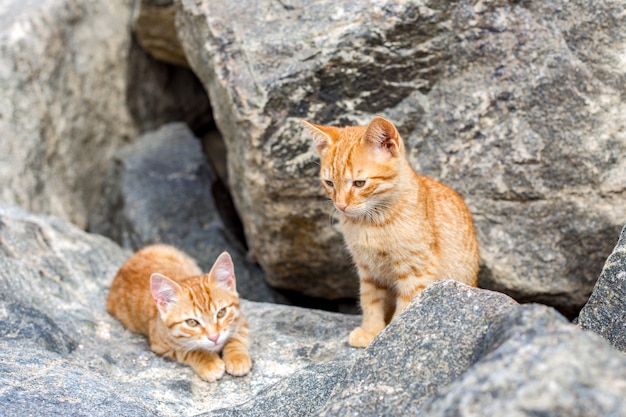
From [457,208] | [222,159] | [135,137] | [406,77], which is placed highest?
[406,77]

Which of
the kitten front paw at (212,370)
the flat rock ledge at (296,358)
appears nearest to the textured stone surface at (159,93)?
the flat rock ledge at (296,358)

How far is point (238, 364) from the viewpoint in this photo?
3.83 meters

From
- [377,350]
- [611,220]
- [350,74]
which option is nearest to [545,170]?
[611,220]

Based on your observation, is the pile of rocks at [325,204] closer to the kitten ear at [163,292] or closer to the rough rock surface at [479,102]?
the rough rock surface at [479,102]

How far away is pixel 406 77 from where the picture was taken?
4.64 meters

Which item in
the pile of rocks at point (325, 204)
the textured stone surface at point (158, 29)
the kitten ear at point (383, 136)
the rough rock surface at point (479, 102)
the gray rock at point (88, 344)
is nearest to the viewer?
the pile of rocks at point (325, 204)

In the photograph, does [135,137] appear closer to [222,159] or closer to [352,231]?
[222,159]

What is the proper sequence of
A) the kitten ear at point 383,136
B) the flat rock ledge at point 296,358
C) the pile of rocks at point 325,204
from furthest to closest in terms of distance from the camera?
1. the kitten ear at point 383,136
2. the pile of rocks at point 325,204
3. the flat rock ledge at point 296,358

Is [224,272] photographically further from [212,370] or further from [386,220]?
[386,220]

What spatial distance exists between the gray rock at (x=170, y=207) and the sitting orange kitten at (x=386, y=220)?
6.50 feet

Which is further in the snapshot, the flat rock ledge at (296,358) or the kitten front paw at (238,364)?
the kitten front paw at (238,364)

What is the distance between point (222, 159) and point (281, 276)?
9.54 ft

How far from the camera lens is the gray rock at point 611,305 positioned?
3363 mm

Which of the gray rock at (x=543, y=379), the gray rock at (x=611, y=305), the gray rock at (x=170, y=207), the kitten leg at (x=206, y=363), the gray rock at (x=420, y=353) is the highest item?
the gray rock at (x=543, y=379)
